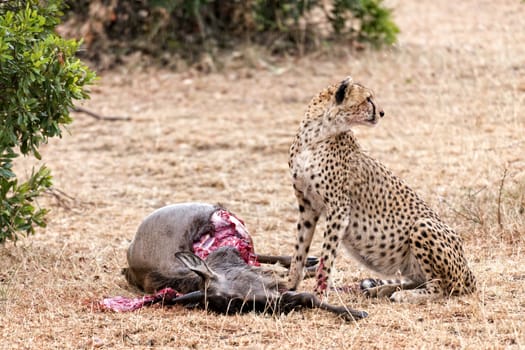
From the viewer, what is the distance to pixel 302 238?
5.55 metres

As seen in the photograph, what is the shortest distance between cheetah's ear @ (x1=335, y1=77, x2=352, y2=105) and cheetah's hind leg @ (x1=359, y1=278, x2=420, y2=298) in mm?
1112

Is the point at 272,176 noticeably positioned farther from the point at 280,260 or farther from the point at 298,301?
the point at 298,301

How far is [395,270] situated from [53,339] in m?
2.09

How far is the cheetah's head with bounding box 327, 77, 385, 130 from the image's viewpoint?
5.39 m

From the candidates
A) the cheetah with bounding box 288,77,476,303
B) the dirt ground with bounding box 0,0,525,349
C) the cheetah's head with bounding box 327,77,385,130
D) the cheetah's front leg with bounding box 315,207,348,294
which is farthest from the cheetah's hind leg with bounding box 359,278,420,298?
the cheetah's head with bounding box 327,77,385,130

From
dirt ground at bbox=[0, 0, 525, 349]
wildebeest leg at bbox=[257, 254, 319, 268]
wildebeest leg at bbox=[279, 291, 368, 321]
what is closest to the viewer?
dirt ground at bbox=[0, 0, 525, 349]

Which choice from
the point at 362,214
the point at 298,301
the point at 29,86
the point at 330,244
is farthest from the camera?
the point at 29,86

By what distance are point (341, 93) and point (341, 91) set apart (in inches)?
0.6

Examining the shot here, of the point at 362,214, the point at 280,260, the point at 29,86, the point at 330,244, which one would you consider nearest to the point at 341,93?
the point at 362,214

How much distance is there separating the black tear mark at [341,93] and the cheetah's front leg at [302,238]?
0.60 metres

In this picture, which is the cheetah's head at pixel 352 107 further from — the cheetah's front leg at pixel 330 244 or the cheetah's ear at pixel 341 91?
the cheetah's front leg at pixel 330 244

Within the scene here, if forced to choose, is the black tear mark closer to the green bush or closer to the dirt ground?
the dirt ground

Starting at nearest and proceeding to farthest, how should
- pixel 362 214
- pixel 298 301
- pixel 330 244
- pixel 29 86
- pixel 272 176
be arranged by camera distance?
pixel 298 301 → pixel 330 244 → pixel 362 214 → pixel 29 86 → pixel 272 176

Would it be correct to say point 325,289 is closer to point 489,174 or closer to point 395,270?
point 395,270
